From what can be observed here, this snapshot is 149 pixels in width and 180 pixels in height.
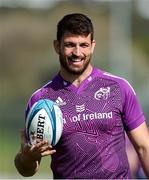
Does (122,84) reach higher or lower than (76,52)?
lower

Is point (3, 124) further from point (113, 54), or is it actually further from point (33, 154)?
point (33, 154)

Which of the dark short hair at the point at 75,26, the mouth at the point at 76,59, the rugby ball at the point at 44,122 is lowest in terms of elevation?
the rugby ball at the point at 44,122

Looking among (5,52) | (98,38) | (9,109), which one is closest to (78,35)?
(9,109)

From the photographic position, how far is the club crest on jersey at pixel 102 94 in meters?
5.64

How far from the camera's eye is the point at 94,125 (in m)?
5.53

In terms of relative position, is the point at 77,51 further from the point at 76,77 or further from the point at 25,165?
the point at 25,165

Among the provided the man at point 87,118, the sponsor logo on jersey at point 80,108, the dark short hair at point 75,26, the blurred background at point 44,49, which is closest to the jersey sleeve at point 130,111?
the man at point 87,118

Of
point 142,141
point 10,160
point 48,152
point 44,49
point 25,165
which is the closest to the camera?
point 48,152

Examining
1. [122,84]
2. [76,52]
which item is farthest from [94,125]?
[76,52]

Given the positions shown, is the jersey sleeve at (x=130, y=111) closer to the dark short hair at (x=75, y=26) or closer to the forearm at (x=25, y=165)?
the dark short hair at (x=75, y=26)

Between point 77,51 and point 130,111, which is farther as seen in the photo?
point 130,111

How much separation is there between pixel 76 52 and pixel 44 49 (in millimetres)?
10070

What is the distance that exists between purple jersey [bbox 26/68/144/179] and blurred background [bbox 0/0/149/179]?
6.05m

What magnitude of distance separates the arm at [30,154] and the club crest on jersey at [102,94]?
1.59 feet
